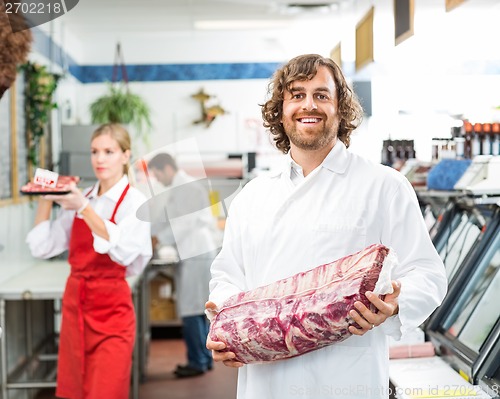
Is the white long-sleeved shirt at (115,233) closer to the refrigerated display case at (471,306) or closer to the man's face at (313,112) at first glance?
the refrigerated display case at (471,306)

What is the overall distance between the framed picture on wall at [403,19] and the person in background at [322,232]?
1.63m

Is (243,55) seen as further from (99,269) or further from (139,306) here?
(99,269)

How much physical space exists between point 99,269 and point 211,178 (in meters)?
3.41

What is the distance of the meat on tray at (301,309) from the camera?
177cm

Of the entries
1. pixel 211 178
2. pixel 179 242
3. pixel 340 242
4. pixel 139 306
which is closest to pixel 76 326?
pixel 139 306

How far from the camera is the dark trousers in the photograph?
5.72m

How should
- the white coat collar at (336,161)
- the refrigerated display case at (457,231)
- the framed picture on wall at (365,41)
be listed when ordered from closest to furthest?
the white coat collar at (336,161) → the refrigerated display case at (457,231) → the framed picture on wall at (365,41)

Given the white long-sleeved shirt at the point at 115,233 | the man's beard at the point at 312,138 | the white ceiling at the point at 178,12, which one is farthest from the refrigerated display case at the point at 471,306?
the white ceiling at the point at 178,12

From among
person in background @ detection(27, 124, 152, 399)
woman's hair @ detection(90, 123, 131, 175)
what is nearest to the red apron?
person in background @ detection(27, 124, 152, 399)

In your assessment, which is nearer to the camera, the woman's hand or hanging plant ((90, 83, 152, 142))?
the woman's hand

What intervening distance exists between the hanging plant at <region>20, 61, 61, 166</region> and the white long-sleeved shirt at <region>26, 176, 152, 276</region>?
68.6 inches

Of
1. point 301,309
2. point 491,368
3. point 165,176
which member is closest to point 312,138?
point 301,309

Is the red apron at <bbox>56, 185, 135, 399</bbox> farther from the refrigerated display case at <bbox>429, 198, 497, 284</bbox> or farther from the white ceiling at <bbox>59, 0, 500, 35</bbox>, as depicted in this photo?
the white ceiling at <bbox>59, 0, 500, 35</bbox>

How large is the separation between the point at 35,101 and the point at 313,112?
3.87m
